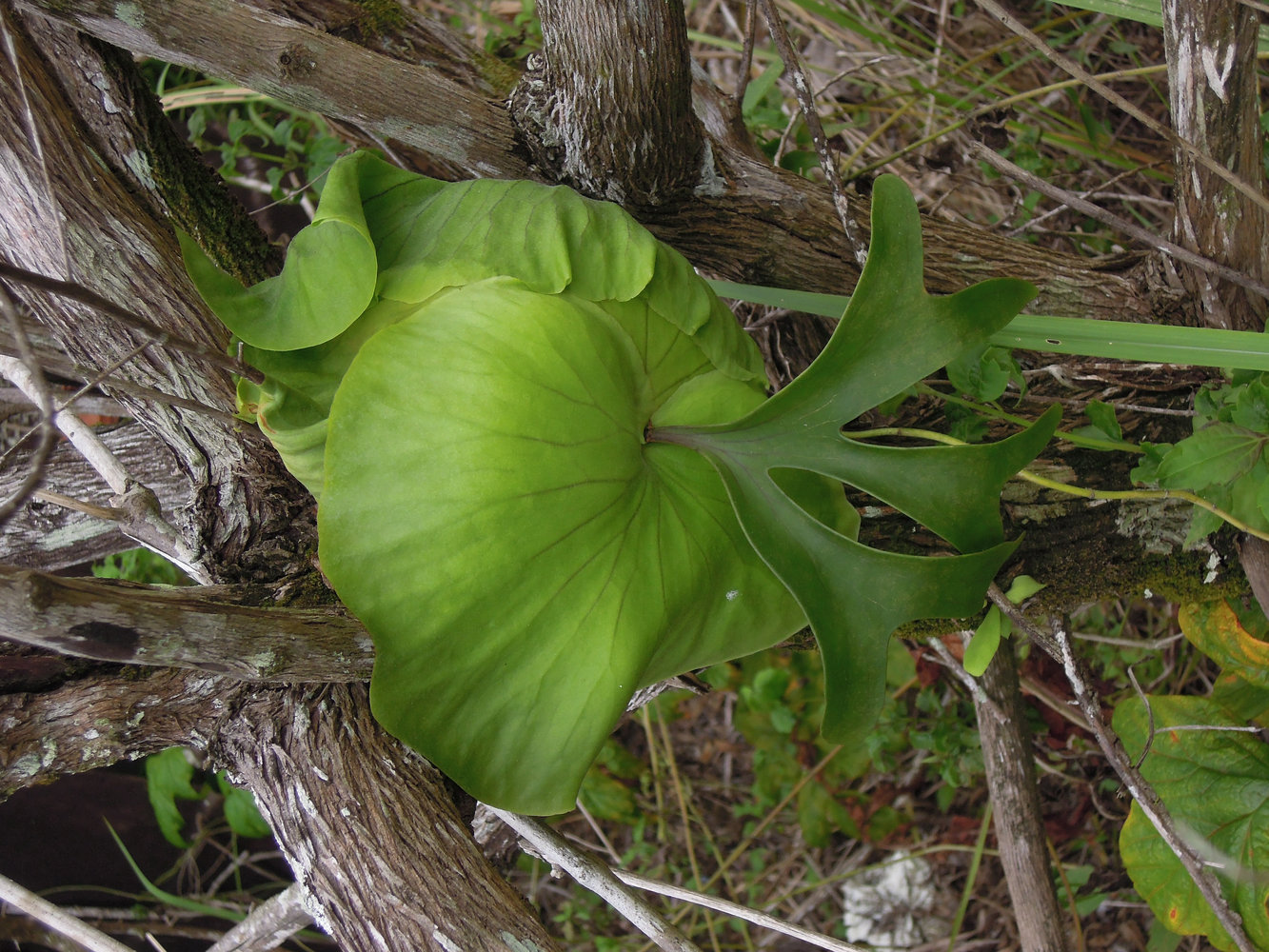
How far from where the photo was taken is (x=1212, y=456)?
0.96 m

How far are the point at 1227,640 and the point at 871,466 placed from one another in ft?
2.52

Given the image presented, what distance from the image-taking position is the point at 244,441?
3.49 feet

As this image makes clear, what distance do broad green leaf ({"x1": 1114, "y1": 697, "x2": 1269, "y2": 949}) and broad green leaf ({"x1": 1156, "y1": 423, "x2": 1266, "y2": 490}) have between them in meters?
0.52

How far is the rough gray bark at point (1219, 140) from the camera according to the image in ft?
3.25

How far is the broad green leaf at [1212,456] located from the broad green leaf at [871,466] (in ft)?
0.68

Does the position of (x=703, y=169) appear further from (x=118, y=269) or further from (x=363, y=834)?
(x=363, y=834)

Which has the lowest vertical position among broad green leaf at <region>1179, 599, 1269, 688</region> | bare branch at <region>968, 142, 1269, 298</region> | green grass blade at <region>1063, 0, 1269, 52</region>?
broad green leaf at <region>1179, 599, 1269, 688</region>

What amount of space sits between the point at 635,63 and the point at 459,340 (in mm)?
409

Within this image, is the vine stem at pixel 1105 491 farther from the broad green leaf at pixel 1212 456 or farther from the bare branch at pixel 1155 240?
the bare branch at pixel 1155 240

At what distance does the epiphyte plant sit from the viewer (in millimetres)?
807

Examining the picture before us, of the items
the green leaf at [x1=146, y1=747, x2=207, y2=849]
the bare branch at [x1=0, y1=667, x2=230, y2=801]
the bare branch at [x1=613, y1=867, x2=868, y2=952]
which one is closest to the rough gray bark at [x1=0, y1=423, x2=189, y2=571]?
the green leaf at [x1=146, y1=747, x2=207, y2=849]

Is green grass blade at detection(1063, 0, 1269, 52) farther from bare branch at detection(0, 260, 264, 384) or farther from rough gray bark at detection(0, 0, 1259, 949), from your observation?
bare branch at detection(0, 260, 264, 384)

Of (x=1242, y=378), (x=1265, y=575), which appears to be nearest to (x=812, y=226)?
(x=1242, y=378)

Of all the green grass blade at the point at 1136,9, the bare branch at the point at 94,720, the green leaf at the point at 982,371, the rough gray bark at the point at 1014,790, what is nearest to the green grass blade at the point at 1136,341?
the green leaf at the point at 982,371
